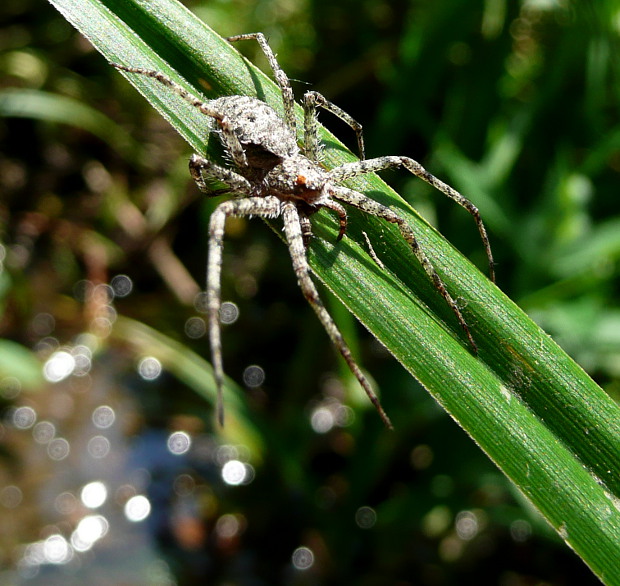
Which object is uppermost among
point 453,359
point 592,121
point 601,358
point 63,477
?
point 592,121

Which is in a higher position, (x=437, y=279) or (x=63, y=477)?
(x=437, y=279)

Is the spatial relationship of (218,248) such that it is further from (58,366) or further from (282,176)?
(58,366)

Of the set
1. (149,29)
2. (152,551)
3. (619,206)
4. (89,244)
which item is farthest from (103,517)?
(619,206)

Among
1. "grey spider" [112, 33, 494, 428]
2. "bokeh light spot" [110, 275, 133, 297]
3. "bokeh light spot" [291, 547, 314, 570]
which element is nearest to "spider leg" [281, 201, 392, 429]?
"grey spider" [112, 33, 494, 428]

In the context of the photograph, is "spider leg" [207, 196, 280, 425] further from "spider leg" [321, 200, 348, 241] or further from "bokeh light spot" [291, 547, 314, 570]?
"bokeh light spot" [291, 547, 314, 570]

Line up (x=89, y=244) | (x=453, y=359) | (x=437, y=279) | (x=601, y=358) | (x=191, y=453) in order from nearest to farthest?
(x=453, y=359) < (x=437, y=279) < (x=601, y=358) < (x=191, y=453) < (x=89, y=244)

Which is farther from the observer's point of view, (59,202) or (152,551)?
(59,202)

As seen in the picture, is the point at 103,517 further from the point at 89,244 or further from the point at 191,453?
the point at 89,244

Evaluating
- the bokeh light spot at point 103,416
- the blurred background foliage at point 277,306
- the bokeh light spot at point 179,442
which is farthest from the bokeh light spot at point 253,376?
the bokeh light spot at point 103,416
